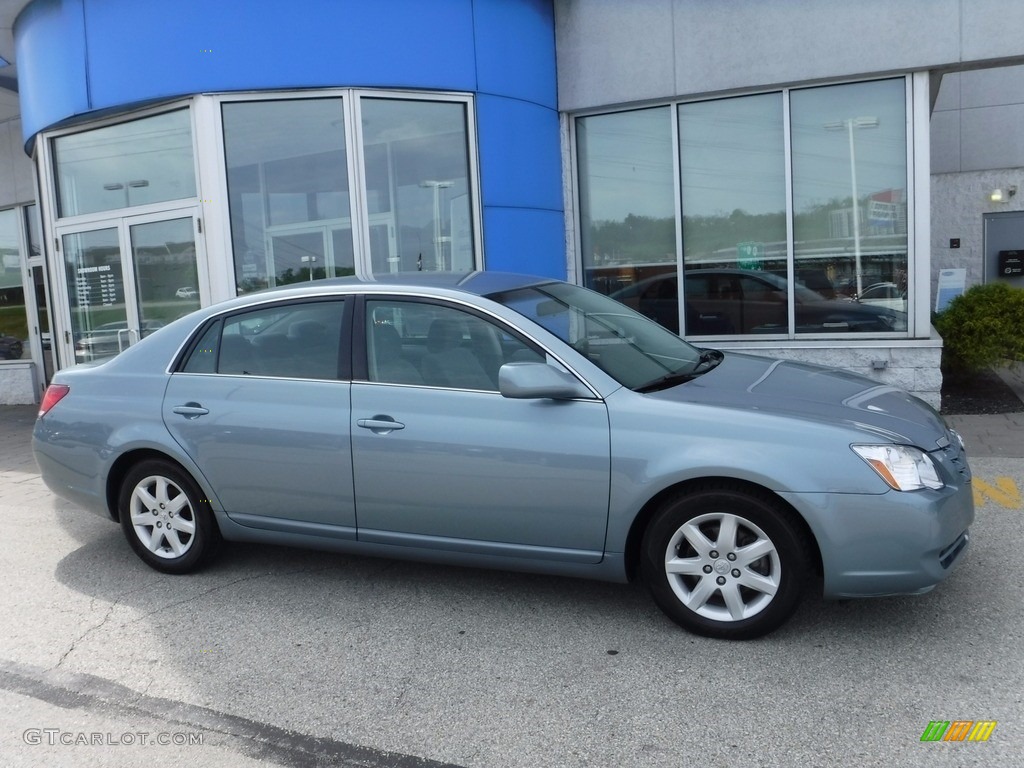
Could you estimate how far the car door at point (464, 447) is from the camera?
405cm

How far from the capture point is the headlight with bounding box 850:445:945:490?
3.70 meters

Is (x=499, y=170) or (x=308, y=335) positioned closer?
(x=308, y=335)

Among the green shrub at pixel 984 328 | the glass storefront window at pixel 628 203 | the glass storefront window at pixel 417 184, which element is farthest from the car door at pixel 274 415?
the green shrub at pixel 984 328

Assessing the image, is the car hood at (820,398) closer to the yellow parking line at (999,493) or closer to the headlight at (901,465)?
the headlight at (901,465)

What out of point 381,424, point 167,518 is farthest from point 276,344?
point 167,518

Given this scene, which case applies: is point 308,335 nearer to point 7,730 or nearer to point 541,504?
point 541,504

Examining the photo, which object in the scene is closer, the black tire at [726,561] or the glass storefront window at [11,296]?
the black tire at [726,561]

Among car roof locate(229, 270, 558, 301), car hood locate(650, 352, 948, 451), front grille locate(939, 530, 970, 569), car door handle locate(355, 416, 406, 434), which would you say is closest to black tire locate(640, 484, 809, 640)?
car hood locate(650, 352, 948, 451)

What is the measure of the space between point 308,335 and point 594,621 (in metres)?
2.01

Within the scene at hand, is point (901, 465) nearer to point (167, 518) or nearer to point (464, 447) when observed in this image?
point (464, 447)

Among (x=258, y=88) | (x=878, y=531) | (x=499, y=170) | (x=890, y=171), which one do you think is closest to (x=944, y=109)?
(x=890, y=171)

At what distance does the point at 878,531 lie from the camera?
366 centimetres

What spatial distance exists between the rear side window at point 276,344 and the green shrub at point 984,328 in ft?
22.6

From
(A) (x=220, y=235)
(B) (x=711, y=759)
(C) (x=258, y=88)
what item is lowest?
(B) (x=711, y=759)
